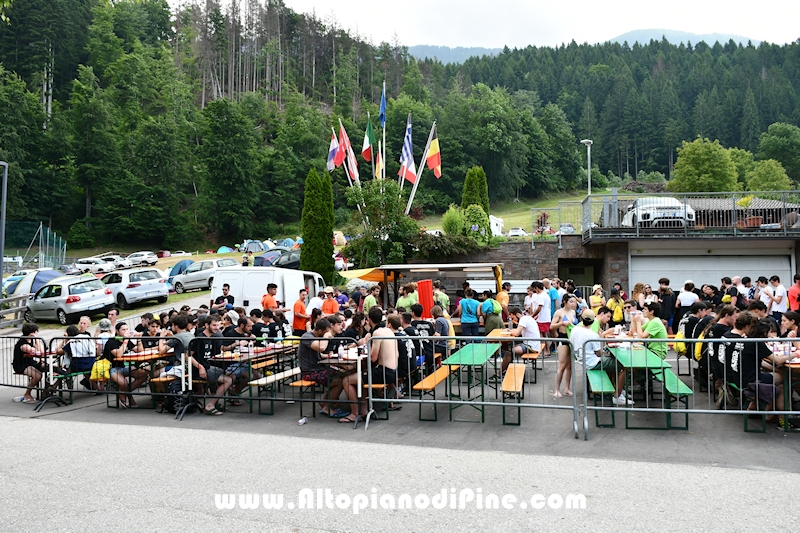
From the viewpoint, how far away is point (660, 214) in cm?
2252

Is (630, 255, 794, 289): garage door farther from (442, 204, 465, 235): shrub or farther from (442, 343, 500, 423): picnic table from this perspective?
(442, 343, 500, 423): picnic table

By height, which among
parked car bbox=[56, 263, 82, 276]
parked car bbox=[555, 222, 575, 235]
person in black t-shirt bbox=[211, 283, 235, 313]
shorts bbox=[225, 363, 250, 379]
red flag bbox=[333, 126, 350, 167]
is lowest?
shorts bbox=[225, 363, 250, 379]

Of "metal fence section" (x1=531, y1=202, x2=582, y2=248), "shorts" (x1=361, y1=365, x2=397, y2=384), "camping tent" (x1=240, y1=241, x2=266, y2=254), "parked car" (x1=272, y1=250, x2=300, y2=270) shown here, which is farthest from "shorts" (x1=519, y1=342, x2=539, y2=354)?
"camping tent" (x1=240, y1=241, x2=266, y2=254)

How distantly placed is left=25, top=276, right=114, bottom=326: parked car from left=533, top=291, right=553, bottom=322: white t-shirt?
16.0 metres

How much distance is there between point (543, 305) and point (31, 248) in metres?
31.1

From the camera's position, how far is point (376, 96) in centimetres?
11631

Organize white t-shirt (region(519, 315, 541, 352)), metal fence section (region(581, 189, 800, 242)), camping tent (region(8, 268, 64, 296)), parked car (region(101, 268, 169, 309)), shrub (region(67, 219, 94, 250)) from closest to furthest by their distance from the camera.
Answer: white t-shirt (region(519, 315, 541, 352))
metal fence section (region(581, 189, 800, 242))
parked car (region(101, 268, 169, 309))
camping tent (region(8, 268, 64, 296))
shrub (region(67, 219, 94, 250))

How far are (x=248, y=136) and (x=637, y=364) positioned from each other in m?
71.5

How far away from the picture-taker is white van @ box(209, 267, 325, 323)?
16.5 m

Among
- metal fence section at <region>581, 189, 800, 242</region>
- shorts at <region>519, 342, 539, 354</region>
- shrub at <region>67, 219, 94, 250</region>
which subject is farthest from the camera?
shrub at <region>67, 219, 94, 250</region>

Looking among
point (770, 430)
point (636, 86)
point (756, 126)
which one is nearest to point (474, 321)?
point (770, 430)

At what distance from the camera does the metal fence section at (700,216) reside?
22.0 metres

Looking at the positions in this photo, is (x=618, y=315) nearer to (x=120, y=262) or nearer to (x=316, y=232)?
(x=316, y=232)

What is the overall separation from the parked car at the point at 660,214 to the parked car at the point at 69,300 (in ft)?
62.7
